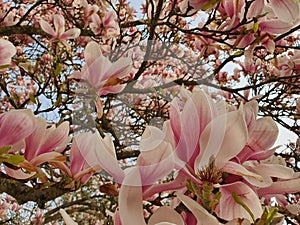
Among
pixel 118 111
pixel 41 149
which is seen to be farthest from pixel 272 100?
pixel 41 149

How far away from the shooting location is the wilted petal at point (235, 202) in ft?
1.62

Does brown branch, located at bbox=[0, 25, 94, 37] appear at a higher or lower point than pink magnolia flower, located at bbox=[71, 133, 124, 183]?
higher

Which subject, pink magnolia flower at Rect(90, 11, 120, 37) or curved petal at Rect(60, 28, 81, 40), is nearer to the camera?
curved petal at Rect(60, 28, 81, 40)

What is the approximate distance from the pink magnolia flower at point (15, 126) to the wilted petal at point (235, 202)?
12.1 inches

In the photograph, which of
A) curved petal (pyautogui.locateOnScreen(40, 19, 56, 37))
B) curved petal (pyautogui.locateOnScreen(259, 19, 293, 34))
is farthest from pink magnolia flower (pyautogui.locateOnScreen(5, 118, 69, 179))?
curved petal (pyautogui.locateOnScreen(40, 19, 56, 37))

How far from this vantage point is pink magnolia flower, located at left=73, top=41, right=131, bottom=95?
3.42 feet

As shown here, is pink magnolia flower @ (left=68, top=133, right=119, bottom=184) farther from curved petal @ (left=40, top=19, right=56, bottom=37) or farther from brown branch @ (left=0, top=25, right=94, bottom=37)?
brown branch @ (left=0, top=25, right=94, bottom=37)

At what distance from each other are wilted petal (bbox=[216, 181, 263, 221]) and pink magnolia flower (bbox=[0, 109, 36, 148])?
12.1 inches

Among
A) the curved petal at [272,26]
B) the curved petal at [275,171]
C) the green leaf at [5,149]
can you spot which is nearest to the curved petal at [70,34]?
the curved petal at [272,26]

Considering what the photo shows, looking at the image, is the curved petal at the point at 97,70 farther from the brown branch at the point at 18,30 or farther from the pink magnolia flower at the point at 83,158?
the brown branch at the point at 18,30

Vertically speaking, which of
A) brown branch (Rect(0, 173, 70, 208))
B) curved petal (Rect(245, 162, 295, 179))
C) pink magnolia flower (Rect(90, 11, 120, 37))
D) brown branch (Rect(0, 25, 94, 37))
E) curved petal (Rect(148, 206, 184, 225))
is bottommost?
brown branch (Rect(0, 173, 70, 208))

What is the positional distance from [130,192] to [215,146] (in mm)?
111

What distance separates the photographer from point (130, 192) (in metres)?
0.45

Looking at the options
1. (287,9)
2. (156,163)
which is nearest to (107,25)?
(287,9)
